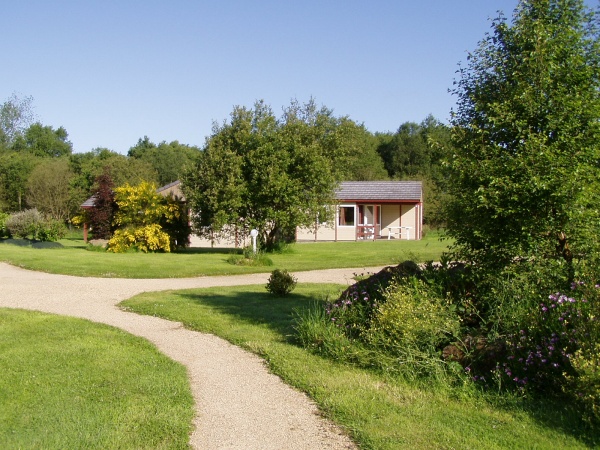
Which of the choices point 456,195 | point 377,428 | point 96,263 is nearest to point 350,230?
point 96,263

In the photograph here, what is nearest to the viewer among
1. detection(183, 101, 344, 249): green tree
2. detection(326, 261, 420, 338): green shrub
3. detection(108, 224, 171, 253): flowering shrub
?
detection(326, 261, 420, 338): green shrub

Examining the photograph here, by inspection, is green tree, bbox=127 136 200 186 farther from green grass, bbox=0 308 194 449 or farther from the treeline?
green grass, bbox=0 308 194 449

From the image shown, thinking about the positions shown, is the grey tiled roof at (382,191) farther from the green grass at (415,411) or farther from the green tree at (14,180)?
the green tree at (14,180)

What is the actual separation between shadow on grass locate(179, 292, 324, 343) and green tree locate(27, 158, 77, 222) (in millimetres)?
43138

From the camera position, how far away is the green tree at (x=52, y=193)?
172 ft

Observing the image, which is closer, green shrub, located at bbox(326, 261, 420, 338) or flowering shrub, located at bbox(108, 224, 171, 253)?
green shrub, located at bbox(326, 261, 420, 338)

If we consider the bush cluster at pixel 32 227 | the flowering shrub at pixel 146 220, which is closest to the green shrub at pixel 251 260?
the flowering shrub at pixel 146 220

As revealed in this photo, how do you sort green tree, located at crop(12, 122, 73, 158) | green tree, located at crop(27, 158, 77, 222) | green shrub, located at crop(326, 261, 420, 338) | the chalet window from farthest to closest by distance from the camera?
1. green tree, located at crop(12, 122, 73, 158)
2. green tree, located at crop(27, 158, 77, 222)
3. the chalet window
4. green shrub, located at crop(326, 261, 420, 338)

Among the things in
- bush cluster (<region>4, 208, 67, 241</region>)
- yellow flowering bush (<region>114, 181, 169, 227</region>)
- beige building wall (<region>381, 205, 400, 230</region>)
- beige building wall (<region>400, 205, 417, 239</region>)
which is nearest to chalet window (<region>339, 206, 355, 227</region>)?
beige building wall (<region>381, 205, 400, 230</region>)

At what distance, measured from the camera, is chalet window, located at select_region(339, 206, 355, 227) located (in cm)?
3844

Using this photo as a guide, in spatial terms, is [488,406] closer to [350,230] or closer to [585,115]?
[585,115]

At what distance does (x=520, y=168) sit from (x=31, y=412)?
5.33m

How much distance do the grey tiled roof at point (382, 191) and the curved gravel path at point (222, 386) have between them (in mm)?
25555

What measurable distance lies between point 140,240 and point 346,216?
51.0 feet
